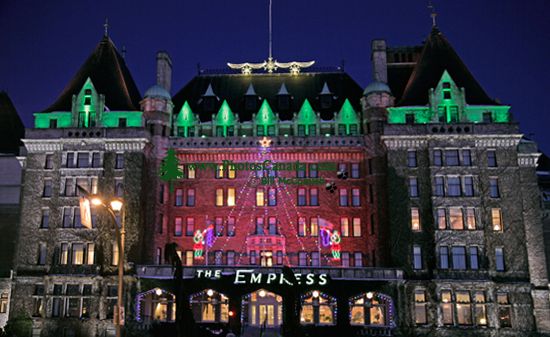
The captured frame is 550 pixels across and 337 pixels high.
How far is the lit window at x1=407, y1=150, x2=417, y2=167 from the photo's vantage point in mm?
56875

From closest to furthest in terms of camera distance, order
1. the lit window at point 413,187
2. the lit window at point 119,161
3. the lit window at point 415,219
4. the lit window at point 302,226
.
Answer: the lit window at point 415,219, the lit window at point 413,187, the lit window at point 119,161, the lit window at point 302,226

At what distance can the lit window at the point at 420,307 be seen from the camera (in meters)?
52.9

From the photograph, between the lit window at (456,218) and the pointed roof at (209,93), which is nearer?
the lit window at (456,218)

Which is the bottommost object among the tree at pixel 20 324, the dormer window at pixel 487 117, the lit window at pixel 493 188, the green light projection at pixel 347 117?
the tree at pixel 20 324

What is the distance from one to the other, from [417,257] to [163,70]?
33.7 meters

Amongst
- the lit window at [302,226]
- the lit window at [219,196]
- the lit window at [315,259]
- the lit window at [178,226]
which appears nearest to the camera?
the lit window at [315,259]

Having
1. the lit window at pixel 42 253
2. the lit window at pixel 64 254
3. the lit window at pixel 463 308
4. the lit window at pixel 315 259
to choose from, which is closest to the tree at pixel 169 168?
the lit window at pixel 64 254

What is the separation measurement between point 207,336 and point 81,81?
1257 inches

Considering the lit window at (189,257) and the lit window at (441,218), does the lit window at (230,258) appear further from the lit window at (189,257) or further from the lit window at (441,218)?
the lit window at (441,218)

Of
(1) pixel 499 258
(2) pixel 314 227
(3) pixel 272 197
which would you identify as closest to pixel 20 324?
(3) pixel 272 197

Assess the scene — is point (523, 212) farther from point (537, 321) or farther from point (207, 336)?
point (207, 336)

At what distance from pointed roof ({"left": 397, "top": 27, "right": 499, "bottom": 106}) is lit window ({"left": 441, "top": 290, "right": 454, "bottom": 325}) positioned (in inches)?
742

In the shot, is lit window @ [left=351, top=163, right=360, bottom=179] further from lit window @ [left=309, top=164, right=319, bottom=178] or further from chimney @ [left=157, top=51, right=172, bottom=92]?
chimney @ [left=157, top=51, right=172, bottom=92]

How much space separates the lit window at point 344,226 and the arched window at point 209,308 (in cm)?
1339
